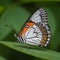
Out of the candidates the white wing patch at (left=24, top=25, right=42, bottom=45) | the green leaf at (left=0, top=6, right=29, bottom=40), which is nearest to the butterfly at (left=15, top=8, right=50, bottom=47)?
the white wing patch at (left=24, top=25, right=42, bottom=45)

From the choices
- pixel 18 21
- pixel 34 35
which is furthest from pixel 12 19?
pixel 34 35

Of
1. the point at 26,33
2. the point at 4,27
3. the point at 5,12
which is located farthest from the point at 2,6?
the point at 26,33

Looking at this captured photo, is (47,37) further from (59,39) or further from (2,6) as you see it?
(2,6)

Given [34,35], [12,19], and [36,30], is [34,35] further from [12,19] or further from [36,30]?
[12,19]

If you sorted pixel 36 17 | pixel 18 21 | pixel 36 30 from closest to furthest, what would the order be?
pixel 36 17, pixel 36 30, pixel 18 21

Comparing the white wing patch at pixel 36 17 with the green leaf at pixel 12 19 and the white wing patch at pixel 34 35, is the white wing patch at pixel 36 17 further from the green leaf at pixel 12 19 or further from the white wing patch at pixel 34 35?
the green leaf at pixel 12 19

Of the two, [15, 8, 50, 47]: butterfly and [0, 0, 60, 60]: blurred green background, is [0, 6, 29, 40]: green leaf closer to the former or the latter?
[0, 0, 60, 60]: blurred green background

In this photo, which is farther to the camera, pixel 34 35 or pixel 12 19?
pixel 12 19
